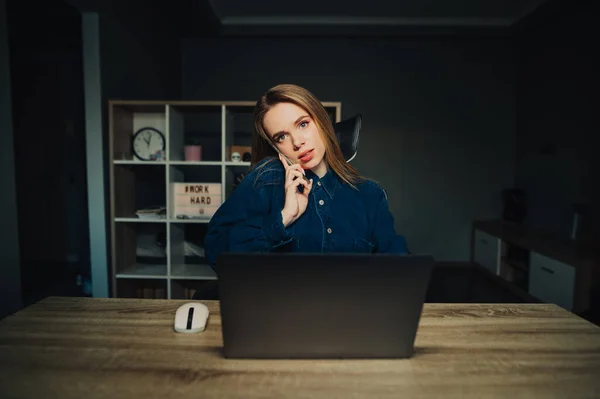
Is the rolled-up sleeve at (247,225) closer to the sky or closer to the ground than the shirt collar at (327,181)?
closer to the ground

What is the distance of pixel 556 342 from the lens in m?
0.91

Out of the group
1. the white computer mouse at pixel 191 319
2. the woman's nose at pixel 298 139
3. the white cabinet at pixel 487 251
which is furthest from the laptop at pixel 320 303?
the white cabinet at pixel 487 251

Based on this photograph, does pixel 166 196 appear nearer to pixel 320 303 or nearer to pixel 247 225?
pixel 247 225

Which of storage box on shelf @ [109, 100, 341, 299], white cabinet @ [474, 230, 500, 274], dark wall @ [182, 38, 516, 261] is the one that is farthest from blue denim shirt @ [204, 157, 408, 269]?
dark wall @ [182, 38, 516, 261]

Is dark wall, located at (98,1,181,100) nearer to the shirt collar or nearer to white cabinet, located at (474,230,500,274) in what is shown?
the shirt collar

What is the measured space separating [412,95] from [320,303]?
4.73 metres

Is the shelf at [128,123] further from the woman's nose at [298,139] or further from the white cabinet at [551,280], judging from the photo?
the white cabinet at [551,280]

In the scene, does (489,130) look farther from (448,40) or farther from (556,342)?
(556,342)

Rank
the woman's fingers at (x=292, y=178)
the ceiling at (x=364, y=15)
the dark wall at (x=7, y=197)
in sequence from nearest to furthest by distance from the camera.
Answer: the woman's fingers at (x=292, y=178) < the dark wall at (x=7, y=197) < the ceiling at (x=364, y=15)

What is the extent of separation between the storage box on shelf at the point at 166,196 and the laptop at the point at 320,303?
2.04 metres

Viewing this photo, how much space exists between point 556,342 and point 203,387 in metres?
0.79

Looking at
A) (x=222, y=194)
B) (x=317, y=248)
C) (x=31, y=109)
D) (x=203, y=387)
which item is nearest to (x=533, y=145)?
(x=222, y=194)

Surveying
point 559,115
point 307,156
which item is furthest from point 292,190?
point 559,115

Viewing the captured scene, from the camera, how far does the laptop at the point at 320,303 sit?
26.9 inches
